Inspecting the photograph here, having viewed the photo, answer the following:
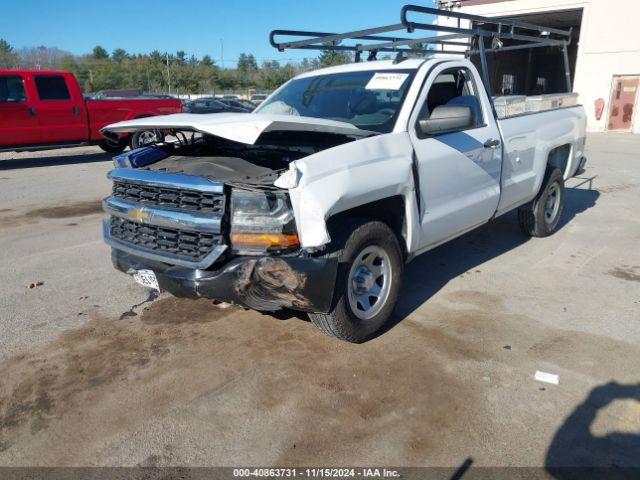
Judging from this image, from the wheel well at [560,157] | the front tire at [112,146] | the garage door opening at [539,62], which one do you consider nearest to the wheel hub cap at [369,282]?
the wheel well at [560,157]

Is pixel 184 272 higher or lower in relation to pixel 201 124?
lower

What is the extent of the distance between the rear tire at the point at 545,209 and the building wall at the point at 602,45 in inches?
679

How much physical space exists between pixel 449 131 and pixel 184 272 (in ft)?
7.78

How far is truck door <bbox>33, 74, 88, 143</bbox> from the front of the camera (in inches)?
515

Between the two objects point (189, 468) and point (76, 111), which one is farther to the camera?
point (76, 111)

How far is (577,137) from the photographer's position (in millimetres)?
6844

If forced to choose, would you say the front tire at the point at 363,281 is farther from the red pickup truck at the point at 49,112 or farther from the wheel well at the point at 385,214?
the red pickup truck at the point at 49,112

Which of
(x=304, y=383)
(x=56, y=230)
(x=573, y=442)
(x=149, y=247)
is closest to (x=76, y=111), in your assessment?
(x=56, y=230)

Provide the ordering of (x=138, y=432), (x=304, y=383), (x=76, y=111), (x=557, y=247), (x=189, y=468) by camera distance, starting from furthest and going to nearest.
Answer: (x=76, y=111)
(x=557, y=247)
(x=304, y=383)
(x=138, y=432)
(x=189, y=468)

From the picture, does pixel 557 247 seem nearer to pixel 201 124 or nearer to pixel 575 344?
pixel 575 344

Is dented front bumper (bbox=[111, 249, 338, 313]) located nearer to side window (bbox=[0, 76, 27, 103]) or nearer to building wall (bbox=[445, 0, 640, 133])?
side window (bbox=[0, 76, 27, 103])

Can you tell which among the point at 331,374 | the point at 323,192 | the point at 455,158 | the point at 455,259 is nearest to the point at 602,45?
the point at 455,259

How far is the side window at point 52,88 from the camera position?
13.1 metres

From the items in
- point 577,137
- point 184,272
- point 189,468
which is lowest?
point 189,468
